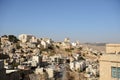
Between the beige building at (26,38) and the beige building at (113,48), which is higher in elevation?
the beige building at (113,48)

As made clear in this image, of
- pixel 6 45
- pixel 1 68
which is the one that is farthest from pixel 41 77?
pixel 6 45

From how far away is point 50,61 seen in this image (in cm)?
2420

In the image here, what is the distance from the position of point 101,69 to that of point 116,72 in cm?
33

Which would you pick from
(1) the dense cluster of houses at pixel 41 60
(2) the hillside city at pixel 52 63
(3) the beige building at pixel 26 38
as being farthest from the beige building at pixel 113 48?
(3) the beige building at pixel 26 38

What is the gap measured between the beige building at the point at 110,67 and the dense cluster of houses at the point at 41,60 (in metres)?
6.13

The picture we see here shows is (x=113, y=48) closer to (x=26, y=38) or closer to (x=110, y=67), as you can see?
(x=110, y=67)

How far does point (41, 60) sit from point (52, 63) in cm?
141

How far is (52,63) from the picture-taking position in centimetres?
2359

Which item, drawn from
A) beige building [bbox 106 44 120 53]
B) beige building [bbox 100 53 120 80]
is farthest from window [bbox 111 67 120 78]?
beige building [bbox 106 44 120 53]

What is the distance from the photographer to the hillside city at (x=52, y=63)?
4.66 meters

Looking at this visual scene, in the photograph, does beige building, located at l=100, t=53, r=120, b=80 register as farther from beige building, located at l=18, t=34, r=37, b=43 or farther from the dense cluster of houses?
beige building, located at l=18, t=34, r=37, b=43

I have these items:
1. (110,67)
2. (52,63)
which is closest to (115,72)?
(110,67)

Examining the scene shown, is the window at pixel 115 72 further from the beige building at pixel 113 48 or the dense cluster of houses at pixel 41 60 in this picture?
the dense cluster of houses at pixel 41 60

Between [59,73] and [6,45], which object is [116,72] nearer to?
[59,73]
